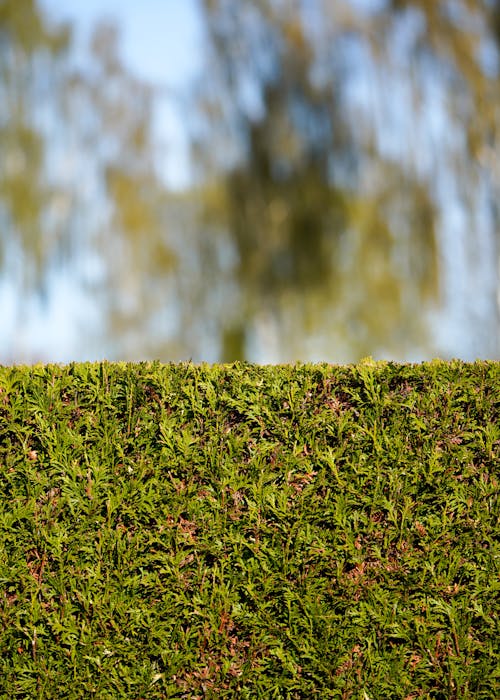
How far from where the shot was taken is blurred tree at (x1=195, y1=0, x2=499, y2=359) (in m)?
13.0

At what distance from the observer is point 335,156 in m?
13.9

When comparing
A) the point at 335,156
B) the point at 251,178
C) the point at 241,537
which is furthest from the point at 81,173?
the point at 241,537

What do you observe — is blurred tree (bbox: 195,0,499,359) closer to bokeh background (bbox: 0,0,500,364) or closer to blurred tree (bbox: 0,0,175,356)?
bokeh background (bbox: 0,0,500,364)

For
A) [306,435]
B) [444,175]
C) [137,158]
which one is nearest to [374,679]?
[306,435]

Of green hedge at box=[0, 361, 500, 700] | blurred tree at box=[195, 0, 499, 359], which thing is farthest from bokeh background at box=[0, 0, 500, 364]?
green hedge at box=[0, 361, 500, 700]

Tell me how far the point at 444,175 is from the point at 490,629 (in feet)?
33.3

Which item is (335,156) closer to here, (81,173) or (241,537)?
(81,173)

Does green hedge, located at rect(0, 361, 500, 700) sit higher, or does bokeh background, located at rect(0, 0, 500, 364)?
bokeh background, located at rect(0, 0, 500, 364)

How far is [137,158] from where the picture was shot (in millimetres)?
16578

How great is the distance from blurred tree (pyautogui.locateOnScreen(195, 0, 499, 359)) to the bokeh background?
1.4 inches

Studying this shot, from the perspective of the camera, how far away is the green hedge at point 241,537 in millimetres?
3826

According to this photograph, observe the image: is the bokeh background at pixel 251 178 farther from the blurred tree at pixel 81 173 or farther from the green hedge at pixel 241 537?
the green hedge at pixel 241 537

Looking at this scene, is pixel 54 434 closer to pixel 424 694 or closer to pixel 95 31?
pixel 424 694

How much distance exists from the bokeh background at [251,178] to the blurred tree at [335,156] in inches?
1.4
